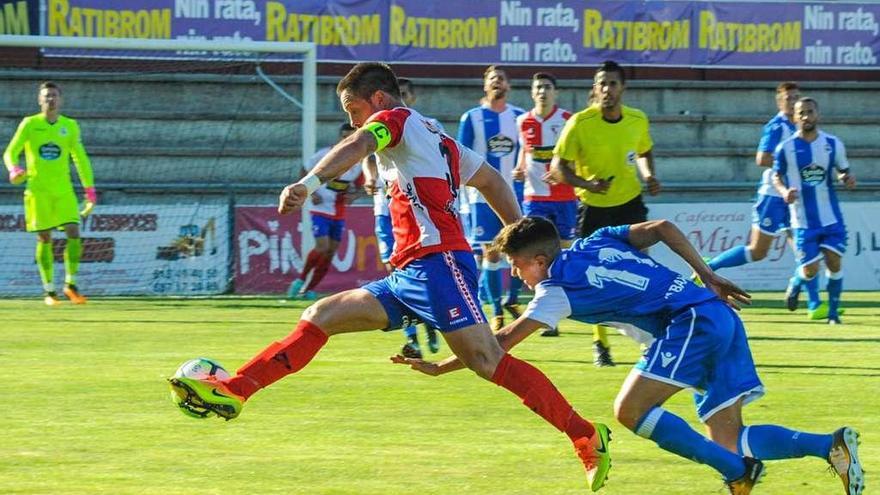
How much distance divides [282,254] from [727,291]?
12.9m

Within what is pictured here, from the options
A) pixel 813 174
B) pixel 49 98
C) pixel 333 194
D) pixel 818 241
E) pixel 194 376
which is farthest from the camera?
pixel 333 194

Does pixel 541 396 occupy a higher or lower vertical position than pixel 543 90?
lower

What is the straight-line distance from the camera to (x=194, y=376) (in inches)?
258

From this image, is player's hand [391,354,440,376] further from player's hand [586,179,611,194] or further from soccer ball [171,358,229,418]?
player's hand [586,179,611,194]

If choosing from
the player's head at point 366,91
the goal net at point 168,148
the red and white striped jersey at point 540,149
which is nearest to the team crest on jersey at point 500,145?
the red and white striped jersey at point 540,149

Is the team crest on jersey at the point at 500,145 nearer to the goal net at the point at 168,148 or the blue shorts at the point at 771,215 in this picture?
the blue shorts at the point at 771,215

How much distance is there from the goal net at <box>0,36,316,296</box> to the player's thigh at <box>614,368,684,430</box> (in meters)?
12.3

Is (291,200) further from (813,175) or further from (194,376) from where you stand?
(813,175)

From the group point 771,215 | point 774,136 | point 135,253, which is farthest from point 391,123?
point 135,253

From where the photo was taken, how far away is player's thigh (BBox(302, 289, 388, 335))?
22.5ft

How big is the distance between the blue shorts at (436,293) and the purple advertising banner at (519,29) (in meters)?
14.6

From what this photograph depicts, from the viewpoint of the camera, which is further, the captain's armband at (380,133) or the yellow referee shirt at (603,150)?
the yellow referee shirt at (603,150)

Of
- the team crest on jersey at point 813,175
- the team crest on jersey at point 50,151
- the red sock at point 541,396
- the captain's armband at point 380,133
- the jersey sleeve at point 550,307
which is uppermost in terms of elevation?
the captain's armband at point 380,133

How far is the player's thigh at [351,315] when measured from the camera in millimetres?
6859
